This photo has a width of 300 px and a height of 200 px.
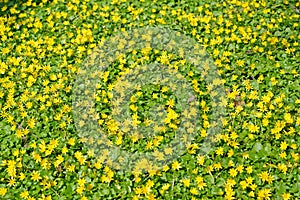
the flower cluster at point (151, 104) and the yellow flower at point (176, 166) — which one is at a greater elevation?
the flower cluster at point (151, 104)

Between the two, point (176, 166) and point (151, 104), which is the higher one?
point (151, 104)

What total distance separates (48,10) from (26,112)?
1778mm

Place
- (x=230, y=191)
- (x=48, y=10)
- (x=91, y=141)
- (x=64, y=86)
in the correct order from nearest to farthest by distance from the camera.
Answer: (x=230, y=191), (x=91, y=141), (x=64, y=86), (x=48, y=10)

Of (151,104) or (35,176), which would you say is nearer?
(35,176)

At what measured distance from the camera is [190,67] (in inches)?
189

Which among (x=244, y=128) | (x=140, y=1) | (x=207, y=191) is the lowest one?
(x=207, y=191)

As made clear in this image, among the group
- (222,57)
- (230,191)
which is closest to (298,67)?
(222,57)

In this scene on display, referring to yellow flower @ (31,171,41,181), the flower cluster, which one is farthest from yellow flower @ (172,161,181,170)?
yellow flower @ (31,171,41,181)

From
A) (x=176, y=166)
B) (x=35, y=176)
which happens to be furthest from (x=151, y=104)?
(x=35, y=176)

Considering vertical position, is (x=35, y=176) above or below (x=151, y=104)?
below

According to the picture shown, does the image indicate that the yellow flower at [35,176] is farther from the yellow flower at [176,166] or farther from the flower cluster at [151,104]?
the yellow flower at [176,166]

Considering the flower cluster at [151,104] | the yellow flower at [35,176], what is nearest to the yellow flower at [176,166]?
the flower cluster at [151,104]

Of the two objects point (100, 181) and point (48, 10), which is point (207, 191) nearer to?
point (100, 181)

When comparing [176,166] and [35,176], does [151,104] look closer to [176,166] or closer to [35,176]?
[176,166]
